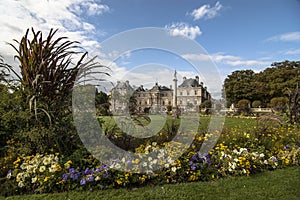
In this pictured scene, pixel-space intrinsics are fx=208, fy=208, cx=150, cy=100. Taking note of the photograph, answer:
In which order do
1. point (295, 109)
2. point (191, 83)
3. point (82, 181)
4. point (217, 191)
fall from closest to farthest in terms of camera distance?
point (82, 181) → point (217, 191) → point (191, 83) → point (295, 109)

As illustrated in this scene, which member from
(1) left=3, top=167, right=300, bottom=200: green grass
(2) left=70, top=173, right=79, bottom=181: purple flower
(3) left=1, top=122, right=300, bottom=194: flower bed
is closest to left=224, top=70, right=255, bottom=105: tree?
(3) left=1, top=122, right=300, bottom=194: flower bed

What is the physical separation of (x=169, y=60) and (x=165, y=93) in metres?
2.01

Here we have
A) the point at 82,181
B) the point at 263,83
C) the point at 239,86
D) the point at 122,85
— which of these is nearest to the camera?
the point at 82,181

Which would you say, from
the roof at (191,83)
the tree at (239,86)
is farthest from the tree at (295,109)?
the tree at (239,86)

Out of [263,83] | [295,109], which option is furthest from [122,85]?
[263,83]

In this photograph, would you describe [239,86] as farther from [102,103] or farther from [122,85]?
[102,103]

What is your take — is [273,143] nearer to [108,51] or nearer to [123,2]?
[108,51]

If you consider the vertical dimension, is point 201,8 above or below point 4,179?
above

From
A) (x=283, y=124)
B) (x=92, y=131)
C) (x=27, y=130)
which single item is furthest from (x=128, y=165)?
(x=283, y=124)

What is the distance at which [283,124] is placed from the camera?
205 inches

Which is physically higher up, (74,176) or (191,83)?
(191,83)

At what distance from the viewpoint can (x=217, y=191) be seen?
7.39 feet

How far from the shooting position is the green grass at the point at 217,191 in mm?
2094

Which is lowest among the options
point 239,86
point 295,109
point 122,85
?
point 295,109
